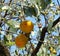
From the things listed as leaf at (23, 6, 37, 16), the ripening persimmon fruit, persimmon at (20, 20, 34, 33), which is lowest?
the ripening persimmon fruit

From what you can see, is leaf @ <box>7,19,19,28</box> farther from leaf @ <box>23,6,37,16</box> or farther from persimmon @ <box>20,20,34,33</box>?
leaf @ <box>23,6,37,16</box>


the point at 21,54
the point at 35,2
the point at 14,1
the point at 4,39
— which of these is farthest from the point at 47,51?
the point at 14,1

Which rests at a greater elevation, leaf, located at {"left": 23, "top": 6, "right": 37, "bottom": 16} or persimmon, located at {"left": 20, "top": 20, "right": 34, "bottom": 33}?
leaf, located at {"left": 23, "top": 6, "right": 37, "bottom": 16}

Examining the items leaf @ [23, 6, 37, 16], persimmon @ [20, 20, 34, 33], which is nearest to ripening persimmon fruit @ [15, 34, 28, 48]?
persimmon @ [20, 20, 34, 33]

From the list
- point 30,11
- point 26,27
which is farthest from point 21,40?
point 30,11

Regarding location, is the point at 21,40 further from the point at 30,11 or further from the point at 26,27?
the point at 30,11

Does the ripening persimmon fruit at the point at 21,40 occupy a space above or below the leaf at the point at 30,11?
below

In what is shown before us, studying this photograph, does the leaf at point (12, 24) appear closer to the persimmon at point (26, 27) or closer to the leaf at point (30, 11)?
the persimmon at point (26, 27)

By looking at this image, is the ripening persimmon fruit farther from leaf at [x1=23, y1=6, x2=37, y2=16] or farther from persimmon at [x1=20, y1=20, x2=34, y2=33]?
leaf at [x1=23, y1=6, x2=37, y2=16]

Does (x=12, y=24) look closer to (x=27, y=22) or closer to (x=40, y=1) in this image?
(x=27, y=22)

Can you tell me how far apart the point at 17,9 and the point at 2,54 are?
147cm

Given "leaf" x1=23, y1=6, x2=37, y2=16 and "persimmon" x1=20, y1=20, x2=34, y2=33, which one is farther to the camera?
"persimmon" x1=20, y1=20, x2=34, y2=33

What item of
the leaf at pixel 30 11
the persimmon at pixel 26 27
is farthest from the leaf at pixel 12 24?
the leaf at pixel 30 11

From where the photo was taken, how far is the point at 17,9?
9.82ft
